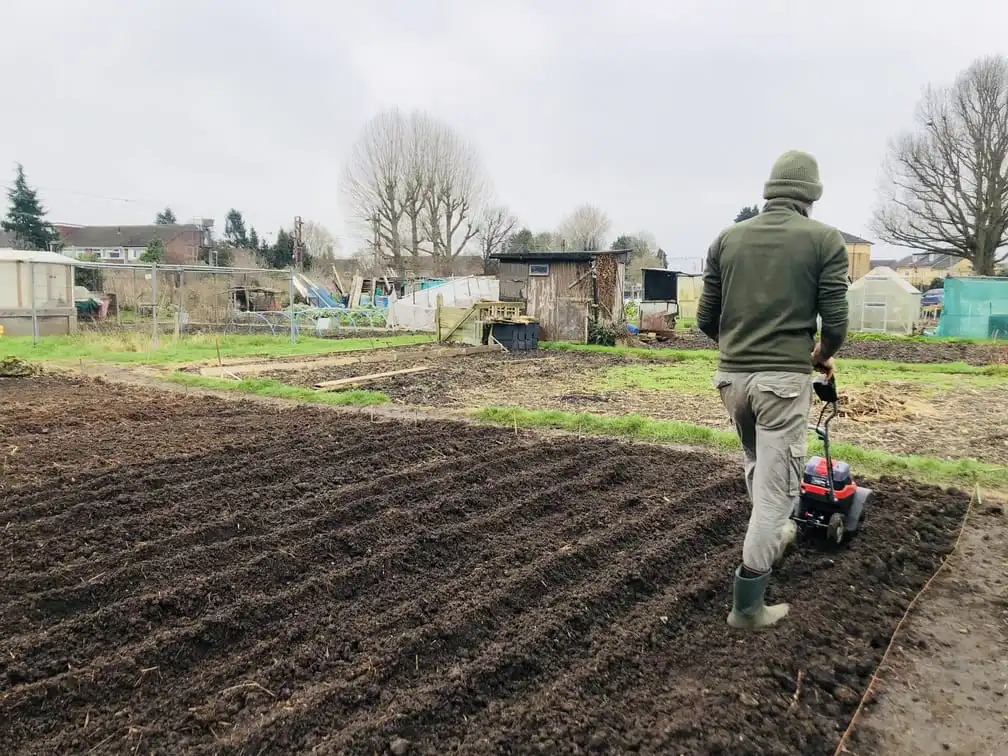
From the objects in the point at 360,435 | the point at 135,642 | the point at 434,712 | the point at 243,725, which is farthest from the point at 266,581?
the point at 360,435

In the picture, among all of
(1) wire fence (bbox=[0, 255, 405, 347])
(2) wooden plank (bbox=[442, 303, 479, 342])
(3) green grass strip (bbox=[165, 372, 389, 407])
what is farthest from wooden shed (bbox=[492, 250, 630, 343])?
(3) green grass strip (bbox=[165, 372, 389, 407])

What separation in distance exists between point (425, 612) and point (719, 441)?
14.9ft

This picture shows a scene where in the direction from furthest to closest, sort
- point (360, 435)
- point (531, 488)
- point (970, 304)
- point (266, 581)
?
point (970, 304) → point (360, 435) → point (531, 488) → point (266, 581)

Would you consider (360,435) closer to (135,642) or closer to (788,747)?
(135,642)

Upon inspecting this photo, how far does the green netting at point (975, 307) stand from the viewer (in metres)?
21.7

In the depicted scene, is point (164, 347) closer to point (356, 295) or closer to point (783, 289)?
point (783, 289)

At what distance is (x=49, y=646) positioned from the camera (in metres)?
2.93

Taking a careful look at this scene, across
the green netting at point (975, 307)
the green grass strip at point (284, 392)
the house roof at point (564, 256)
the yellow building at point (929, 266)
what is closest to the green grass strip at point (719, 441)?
the green grass strip at point (284, 392)

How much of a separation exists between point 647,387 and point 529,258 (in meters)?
11.3

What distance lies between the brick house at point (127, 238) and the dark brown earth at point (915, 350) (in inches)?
2250

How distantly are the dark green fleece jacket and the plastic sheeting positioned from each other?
2275 centimetres

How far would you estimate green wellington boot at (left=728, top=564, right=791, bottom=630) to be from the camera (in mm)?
3098

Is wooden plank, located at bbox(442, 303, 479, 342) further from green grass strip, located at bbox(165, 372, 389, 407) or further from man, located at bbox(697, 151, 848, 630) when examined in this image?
man, located at bbox(697, 151, 848, 630)

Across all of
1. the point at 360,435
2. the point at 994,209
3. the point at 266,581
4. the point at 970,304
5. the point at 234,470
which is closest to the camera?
the point at 266,581
